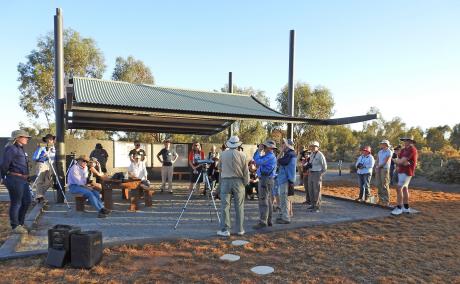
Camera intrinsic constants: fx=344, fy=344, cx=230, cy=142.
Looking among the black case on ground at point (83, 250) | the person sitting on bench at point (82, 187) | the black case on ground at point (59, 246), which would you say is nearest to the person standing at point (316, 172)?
the person sitting on bench at point (82, 187)

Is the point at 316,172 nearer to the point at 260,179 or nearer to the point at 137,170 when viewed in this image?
the point at 260,179

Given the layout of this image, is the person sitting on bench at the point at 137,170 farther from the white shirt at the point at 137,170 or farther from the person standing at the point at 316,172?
the person standing at the point at 316,172

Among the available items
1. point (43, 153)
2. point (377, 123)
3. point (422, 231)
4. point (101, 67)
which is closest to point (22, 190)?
point (43, 153)

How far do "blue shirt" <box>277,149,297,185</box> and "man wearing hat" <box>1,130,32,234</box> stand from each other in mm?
4741

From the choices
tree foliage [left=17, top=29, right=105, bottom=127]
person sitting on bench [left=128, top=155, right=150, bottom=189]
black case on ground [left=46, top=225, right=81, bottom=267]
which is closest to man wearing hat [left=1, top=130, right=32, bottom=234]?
black case on ground [left=46, top=225, right=81, bottom=267]

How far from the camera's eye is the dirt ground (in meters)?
4.21

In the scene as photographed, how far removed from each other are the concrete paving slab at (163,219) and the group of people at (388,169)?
52 centimetres

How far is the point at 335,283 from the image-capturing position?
4.10 metres

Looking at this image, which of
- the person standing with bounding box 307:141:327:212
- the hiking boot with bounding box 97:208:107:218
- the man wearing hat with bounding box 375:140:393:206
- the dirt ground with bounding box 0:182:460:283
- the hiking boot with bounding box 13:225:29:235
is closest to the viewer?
the dirt ground with bounding box 0:182:460:283

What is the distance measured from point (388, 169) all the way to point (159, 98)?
713 centimetres

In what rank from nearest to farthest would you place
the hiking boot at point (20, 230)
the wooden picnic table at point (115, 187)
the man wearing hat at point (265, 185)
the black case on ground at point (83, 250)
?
1. the black case on ground at point (83, 250)
2. the hiking boot at point (20, 230)
3. the man wearing hat at point (265, 185)
4. the wooden picnic table at point (115, 187)

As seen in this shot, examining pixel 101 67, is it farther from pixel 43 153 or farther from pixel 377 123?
pixel 377 123

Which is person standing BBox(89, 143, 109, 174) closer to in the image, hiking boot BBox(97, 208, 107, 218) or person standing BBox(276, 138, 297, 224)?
hiking boot BBox(97, 208, 107, 218)

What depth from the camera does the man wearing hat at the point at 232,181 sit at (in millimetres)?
6020
